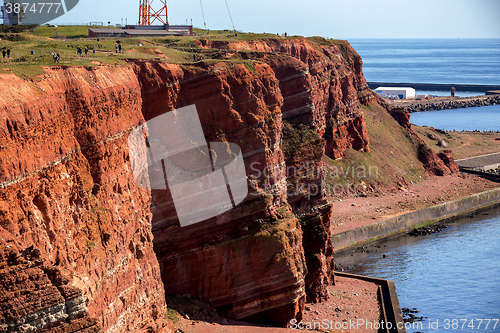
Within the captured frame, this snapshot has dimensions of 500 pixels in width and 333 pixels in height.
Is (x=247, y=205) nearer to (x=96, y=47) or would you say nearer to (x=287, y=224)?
(x=287, y=224)

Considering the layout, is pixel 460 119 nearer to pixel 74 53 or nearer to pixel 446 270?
pixel 446 270

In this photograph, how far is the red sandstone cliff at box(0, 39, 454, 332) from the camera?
2336 centimetres

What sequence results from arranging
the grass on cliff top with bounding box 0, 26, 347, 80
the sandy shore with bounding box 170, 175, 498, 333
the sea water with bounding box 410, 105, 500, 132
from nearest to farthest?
the grass on cliff top with bounding box 0, 26, 347, 80
the sandy shore with bounding box 170, 175, 498, 333
the sea water with bounding box 410, 105, 500, 132

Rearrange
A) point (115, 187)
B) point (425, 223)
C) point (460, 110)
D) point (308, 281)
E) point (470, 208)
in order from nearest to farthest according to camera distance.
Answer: point (115, 187) < point (308, 281) < point (425, 223) < point (470, 208) < point (460, 110)

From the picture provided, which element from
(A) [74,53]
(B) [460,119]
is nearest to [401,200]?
(A) [74,53]

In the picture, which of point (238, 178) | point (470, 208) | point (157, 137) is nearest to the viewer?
point (157, 137)

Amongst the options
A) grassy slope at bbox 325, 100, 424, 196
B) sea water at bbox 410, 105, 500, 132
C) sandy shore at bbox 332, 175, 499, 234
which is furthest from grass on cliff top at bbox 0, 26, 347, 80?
sea water at bbox 410, 105, 500, 132

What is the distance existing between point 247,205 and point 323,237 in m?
12.2

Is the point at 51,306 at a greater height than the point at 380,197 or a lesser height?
greater

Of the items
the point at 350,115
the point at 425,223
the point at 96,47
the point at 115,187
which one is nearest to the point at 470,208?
the point at 425,223

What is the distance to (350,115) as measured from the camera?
3799 inches

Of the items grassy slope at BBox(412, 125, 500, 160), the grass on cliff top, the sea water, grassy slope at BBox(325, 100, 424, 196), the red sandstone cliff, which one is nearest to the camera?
the red sandstone cliff

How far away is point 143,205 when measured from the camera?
114 feet

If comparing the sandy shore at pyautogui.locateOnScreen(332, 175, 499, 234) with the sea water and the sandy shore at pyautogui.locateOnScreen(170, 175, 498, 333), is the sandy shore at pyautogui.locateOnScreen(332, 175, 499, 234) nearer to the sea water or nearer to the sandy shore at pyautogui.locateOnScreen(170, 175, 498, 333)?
the sandy shore at pyautogui.locateOnScreen(170, 175, 498, 333)
